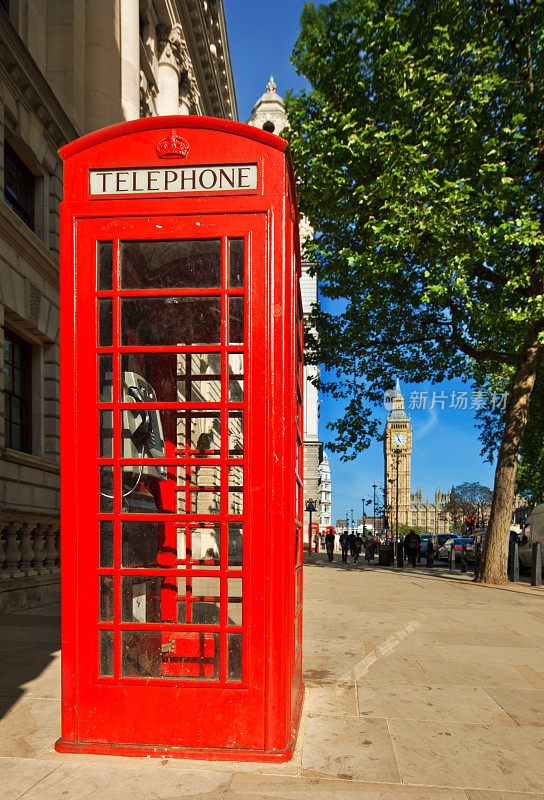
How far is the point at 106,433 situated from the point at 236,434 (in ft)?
2.21

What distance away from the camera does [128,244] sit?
351 cm

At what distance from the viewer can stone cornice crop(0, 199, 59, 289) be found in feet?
31.5

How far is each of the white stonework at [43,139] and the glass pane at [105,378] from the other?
585 centimetres

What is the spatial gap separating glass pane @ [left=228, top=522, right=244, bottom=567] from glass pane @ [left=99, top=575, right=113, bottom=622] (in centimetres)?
62

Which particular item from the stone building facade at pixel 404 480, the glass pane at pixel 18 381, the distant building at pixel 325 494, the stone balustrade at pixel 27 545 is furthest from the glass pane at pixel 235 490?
the distant building at pixel 325 494

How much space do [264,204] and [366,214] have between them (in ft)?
40.9

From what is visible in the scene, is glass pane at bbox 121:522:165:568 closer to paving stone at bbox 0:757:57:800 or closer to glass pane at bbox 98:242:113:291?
paving stone at bbox 0:757:57:800

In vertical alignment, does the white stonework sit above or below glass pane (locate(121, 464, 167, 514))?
above

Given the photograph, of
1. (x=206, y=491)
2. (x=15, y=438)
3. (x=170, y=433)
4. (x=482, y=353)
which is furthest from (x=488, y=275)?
(x=206, y=491)

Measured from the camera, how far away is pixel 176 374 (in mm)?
4152

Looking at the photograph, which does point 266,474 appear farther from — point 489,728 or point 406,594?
point 406,594

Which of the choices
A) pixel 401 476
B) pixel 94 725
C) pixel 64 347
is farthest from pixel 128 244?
pixel 401 476

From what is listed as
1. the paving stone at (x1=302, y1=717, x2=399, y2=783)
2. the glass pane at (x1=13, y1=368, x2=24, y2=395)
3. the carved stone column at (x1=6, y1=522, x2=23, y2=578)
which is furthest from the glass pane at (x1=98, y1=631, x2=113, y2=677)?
the glass pane at (x1=13, y1=368, x2=24, y2=395)

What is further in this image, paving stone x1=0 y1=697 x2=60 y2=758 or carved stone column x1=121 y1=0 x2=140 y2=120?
carved stone column x1=121 y1=0 x2=140 y2=120
